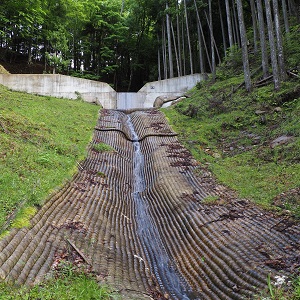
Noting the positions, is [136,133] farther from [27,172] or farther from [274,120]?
[27,172]

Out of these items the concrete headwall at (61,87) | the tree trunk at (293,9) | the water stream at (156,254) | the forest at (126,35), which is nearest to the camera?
the water stream at (156,254)

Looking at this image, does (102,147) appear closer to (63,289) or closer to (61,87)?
(63,289)

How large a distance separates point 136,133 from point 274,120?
18.7 ft

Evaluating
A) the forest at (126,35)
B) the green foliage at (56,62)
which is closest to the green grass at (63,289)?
the forest at (126,35)

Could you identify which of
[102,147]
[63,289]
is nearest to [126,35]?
[102,147]

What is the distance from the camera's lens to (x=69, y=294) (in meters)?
3.13

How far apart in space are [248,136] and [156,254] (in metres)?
6.71

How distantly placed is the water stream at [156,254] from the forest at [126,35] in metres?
14.7

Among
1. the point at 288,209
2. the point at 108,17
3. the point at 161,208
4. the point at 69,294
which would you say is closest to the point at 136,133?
the point at 161,208

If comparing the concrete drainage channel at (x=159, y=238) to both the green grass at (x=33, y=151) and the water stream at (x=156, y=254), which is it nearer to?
the water stream at (x=156, y=254)

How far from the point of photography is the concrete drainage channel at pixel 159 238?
12.4 ft

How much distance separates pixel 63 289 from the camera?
10.6 feet

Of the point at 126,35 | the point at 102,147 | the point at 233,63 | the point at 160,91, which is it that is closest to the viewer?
the point at 102,147

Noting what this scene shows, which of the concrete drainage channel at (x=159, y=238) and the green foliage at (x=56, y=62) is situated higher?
the green foliage at (x=56, y=62)
